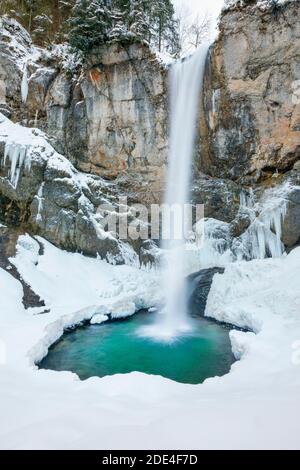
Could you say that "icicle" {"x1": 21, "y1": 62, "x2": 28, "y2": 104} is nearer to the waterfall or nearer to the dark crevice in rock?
the waterfall

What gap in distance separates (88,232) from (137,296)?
4.50 m

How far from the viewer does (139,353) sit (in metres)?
10.5

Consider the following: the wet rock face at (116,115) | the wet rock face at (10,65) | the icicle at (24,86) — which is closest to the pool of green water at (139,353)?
the wet rock face at (116,115)

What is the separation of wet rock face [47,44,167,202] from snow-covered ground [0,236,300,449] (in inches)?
A: 312

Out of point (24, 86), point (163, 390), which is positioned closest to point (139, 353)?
point (163, 390)

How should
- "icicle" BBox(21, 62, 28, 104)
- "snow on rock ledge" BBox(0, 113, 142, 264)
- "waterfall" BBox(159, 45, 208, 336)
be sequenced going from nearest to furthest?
"waterfall" BBox(159, 45, 208, 336)
"snow on rock ledge" BBox(0, 113, 142, 264)
"icicle" BBox(21, 62, 28, 104)

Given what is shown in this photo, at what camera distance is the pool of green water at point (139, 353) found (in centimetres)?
916

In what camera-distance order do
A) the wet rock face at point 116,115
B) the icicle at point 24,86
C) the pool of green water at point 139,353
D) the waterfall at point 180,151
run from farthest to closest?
1. the icicle at point 24,86
2. the wet rock face at point 116,115
3. the waterfall at point 180,151
4. the pool of green water at point 139,353

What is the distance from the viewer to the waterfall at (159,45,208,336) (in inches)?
651

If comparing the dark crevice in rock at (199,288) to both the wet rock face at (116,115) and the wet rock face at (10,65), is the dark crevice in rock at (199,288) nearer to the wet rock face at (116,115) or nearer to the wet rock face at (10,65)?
the wet rock face at (116,115)

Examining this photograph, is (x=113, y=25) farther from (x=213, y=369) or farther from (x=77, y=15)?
(x=213, y=369)

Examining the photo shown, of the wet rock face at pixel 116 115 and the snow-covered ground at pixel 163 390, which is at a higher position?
the wet rock face at pixel 116 115

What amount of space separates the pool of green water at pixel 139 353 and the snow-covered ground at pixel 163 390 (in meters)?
0.62

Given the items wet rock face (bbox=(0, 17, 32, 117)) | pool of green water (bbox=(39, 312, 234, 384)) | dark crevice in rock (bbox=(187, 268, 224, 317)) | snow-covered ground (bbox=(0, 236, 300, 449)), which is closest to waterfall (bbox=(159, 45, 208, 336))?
dark crevice in rock (bbox=(187, 268, 224, 317))
